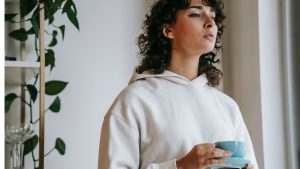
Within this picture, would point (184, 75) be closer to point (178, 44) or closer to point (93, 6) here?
point (178, 44)

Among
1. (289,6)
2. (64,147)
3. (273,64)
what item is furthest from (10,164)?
(289,6)

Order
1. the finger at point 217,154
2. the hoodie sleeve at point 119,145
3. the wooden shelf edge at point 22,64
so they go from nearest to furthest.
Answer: the finger at point 217,154 → the hoodie sleeve at point 119,145 → the wooden shelf edge at point 22,64

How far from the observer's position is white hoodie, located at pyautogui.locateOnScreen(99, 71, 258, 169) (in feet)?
3.50

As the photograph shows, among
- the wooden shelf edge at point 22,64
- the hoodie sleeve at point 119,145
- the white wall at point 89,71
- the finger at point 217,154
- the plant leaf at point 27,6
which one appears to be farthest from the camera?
the white wall at point 89,71

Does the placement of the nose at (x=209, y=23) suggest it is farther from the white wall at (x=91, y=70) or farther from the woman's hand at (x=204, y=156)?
the white wall at (x=91, y=70)

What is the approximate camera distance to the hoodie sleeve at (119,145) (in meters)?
1.05

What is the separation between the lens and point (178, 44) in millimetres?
1225

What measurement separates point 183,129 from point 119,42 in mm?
925

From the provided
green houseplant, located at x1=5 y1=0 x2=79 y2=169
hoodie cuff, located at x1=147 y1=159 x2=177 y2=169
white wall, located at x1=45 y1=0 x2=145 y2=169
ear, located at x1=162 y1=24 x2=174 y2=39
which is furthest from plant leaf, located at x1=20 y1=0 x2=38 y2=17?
hoodie cuff, located at x1=147 y1=159 x2=177 y2=169

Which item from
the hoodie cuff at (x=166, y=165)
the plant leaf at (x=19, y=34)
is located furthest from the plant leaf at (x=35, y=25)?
the hoodie cuff at (x=166, y=165)

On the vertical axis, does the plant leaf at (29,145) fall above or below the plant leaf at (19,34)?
below

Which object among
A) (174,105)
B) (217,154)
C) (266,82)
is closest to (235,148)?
(217,154)

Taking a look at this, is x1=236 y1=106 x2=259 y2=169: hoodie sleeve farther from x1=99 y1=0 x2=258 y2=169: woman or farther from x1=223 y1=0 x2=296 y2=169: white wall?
x1=223 y1=0 x2=296 y2=169: white wall

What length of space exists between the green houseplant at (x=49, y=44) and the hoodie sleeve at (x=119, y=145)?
662 mm
